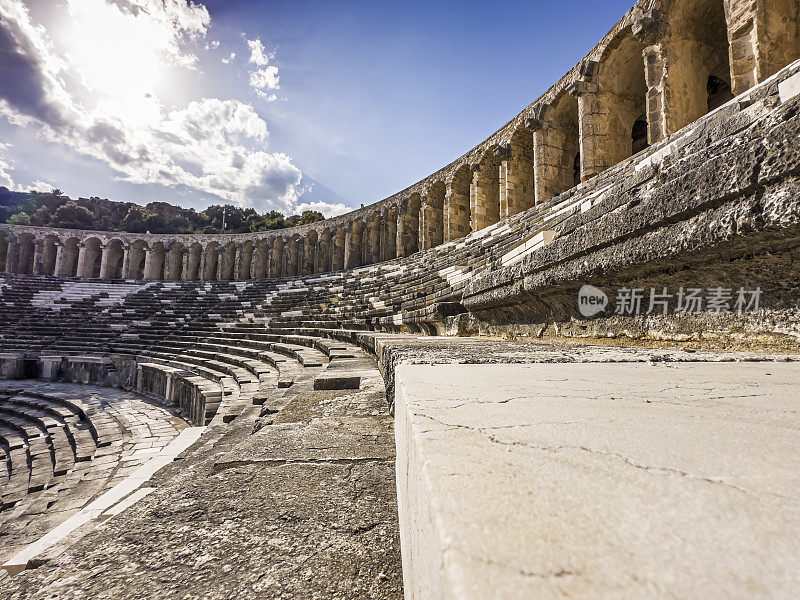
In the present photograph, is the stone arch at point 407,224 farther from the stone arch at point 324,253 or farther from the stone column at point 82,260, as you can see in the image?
the stone column at point 82,260

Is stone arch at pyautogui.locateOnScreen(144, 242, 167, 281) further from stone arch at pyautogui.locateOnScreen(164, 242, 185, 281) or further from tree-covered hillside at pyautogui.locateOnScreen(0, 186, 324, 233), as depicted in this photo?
tree-covered hillside at pyautogui.locateOnScreen(0, 186, 324, 233)

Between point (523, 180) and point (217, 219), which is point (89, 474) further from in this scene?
point (217, 219)

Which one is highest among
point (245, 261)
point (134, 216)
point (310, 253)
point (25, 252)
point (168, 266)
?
point (134, 216)

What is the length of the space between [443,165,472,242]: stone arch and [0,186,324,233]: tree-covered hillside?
2186 cm

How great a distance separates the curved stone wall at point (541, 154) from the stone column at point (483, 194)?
5 cm

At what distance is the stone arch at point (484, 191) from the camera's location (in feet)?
50.1

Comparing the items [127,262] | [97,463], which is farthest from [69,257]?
[97,463]

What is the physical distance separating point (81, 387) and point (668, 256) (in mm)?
14317

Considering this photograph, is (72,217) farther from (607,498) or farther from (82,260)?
(607,498)

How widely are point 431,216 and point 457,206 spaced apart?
1905 mm

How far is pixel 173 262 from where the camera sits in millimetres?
27266

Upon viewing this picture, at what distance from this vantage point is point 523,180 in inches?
551
